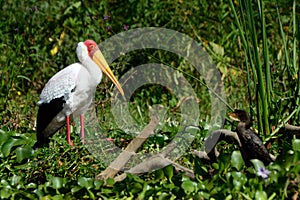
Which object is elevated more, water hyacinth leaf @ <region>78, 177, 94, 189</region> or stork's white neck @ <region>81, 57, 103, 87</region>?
stork's white neck @ <region>81, 57, 103, 87</region>

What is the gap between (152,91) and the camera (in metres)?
4.93

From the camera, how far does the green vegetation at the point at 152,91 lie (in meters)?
2.16

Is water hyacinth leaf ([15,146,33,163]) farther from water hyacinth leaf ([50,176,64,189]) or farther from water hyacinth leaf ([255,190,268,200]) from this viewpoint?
water hyacinth leaf ([255,190,268,200])

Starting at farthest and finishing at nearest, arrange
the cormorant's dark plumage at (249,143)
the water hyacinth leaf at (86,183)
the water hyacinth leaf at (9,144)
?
1. the water hyacinth leaf at (9,144)
2. the cormorant's dark plumage at (249,143)
3. the water hyacinth leaf at (86,183)

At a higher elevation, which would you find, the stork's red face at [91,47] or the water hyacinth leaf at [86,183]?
the stork's red face at [91,47]

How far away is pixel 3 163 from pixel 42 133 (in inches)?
19.4

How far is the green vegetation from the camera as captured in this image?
2.16 metres

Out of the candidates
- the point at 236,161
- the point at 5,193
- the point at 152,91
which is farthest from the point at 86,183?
the point at 152,91

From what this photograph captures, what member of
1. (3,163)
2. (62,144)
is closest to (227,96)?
(62,144)

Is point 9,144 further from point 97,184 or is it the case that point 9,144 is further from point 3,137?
point 97,184

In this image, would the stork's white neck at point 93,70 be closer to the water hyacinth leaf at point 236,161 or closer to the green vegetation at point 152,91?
the green vegetation at point 152,91

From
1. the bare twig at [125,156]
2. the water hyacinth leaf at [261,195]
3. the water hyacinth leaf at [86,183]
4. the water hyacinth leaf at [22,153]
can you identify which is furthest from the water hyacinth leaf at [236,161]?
the water hyacinth leaf at [22,153]

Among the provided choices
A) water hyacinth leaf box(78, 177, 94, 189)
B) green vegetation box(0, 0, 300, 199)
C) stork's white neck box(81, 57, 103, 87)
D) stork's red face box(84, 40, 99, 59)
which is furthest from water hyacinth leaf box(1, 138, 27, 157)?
stork's red face box(84, 40, 99, 59)

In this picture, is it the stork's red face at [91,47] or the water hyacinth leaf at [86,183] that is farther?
the stork's red face at [91,47]
